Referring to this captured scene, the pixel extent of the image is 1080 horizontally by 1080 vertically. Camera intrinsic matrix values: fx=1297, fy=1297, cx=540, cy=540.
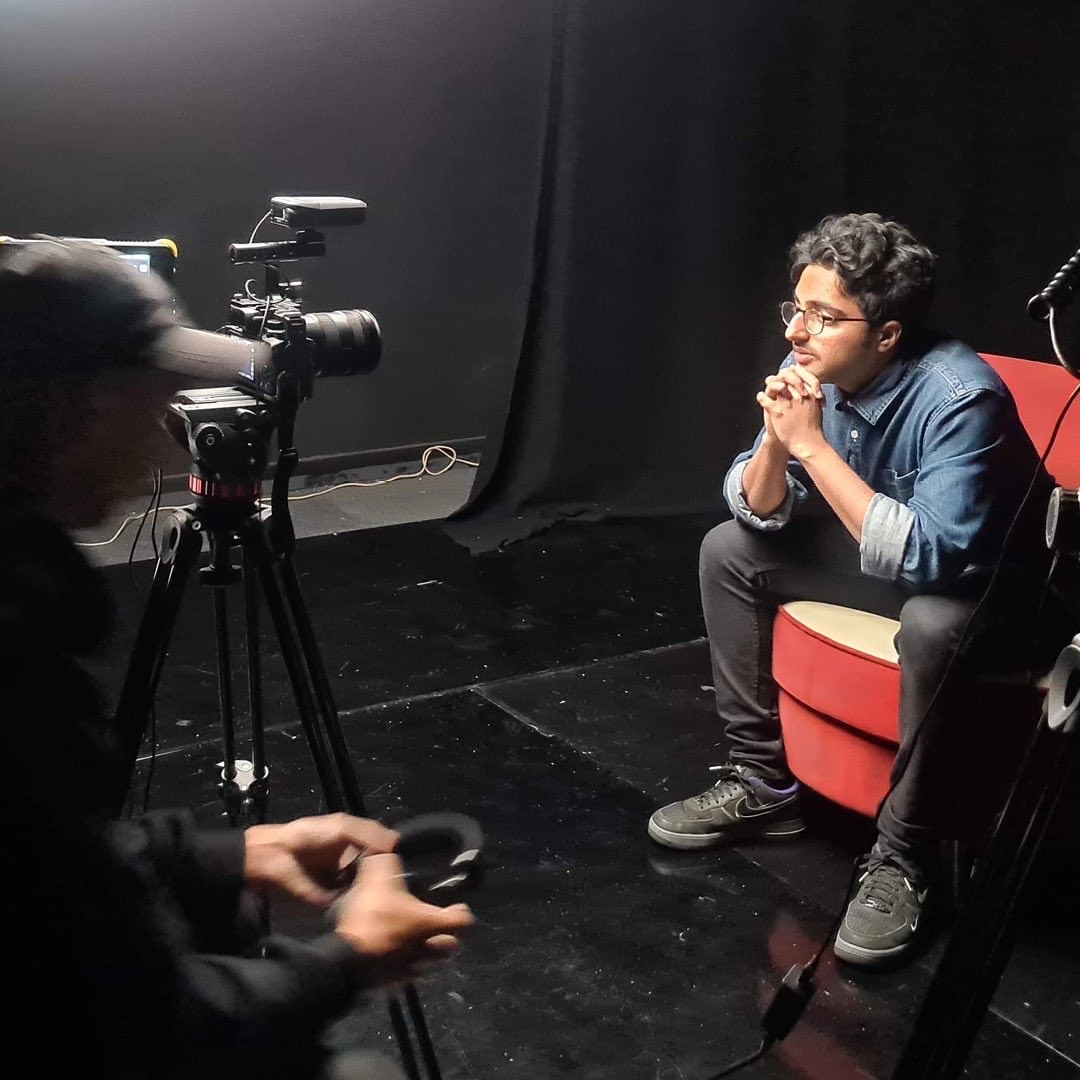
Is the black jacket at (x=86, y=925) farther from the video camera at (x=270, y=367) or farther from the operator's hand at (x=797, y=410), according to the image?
the operator's hand at (x=797, y=410)

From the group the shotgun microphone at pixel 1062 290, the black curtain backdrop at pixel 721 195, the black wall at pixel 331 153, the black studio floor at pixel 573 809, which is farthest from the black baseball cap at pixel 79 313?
the black wall at pixel 331 153

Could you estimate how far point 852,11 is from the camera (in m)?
3.51

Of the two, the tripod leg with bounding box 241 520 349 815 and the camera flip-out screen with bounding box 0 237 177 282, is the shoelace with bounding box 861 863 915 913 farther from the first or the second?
the camera flip-out screen with bounding box 0 237 177 282

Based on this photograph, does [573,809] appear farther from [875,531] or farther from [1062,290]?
[1062,290]

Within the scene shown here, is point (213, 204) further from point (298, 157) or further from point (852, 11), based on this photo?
point (852, 11)

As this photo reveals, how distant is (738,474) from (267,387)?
96 centimetres

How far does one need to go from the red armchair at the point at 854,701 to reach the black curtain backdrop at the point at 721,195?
4.94ft

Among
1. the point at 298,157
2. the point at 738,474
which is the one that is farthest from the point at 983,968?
the point at 298,157

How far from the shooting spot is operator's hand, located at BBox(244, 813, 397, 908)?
3.42 ft

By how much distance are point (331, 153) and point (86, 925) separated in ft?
10.9

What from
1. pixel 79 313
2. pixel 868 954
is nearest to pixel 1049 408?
pixel 868 954

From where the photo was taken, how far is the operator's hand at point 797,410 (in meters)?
1.90

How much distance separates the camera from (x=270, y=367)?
1.32 meters

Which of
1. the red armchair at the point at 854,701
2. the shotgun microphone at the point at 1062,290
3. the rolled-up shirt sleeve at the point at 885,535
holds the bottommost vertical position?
the red armchair at the point at 854,701
